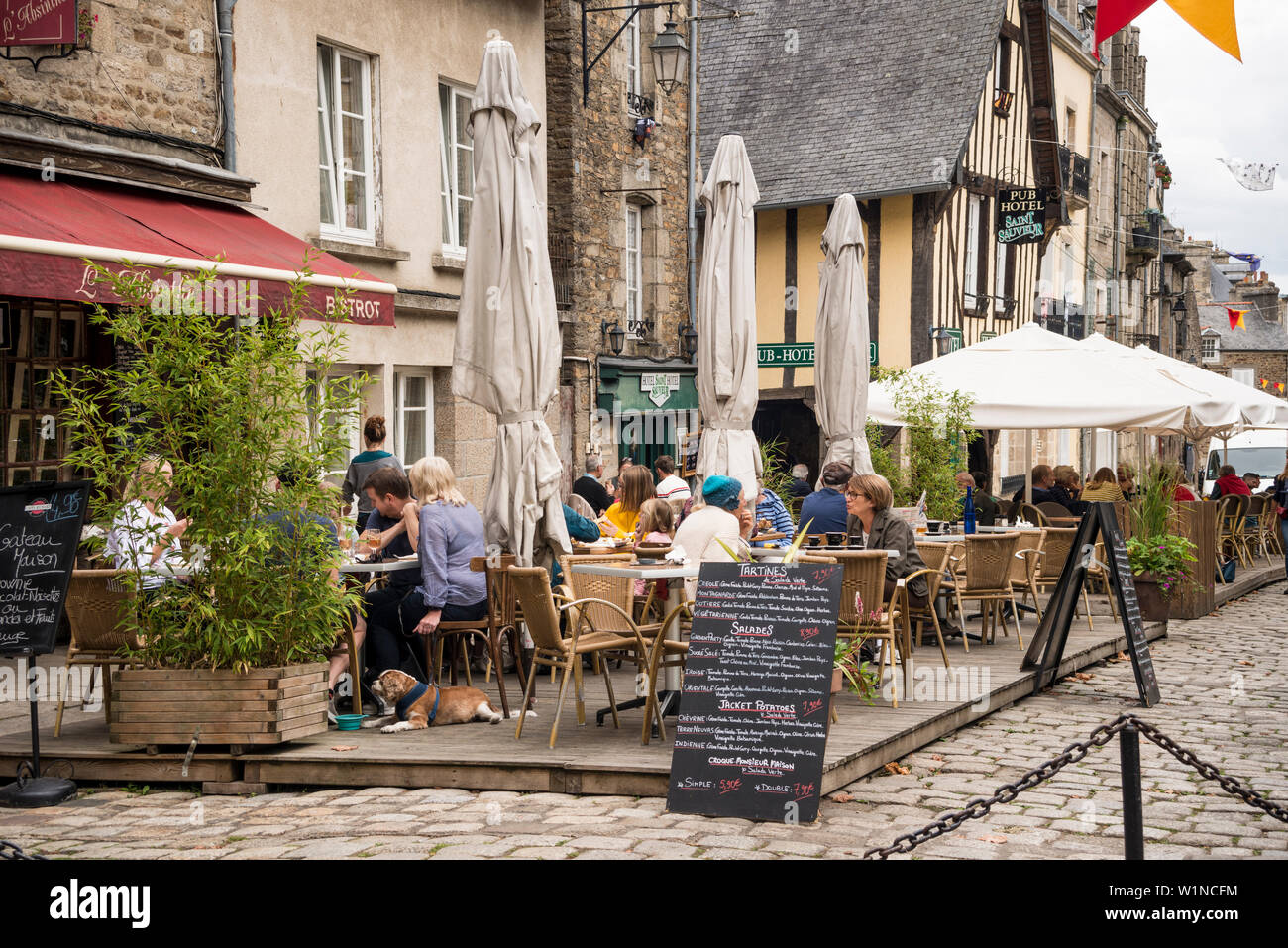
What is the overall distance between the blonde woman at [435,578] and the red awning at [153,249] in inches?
43.0

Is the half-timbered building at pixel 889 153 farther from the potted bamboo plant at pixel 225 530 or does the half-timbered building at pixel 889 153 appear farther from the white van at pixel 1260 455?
the potted bamboo plant at pixel 225 530

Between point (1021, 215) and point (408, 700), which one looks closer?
point (408, 700)

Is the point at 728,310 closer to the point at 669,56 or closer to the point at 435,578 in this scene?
the point at 435,578

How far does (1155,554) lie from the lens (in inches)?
492

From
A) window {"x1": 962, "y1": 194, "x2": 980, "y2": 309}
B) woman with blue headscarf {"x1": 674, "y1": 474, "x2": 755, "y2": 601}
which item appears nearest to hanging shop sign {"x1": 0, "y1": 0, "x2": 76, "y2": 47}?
woman with blue headscarf {"x1": 674, "y1": 474, "x2": 755, "y2": 601}

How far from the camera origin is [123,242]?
8.70 m

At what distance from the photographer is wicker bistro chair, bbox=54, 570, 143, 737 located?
6.92m

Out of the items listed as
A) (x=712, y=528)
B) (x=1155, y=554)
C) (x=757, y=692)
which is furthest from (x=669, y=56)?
(x=757, y=692)

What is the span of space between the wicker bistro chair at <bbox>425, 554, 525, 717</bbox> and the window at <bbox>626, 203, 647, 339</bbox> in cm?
1064

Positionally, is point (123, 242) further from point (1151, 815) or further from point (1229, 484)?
point (1229, 484)

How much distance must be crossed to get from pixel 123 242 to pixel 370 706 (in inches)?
128

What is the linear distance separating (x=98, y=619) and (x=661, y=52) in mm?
12505

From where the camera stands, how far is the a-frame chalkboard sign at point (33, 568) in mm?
6316
